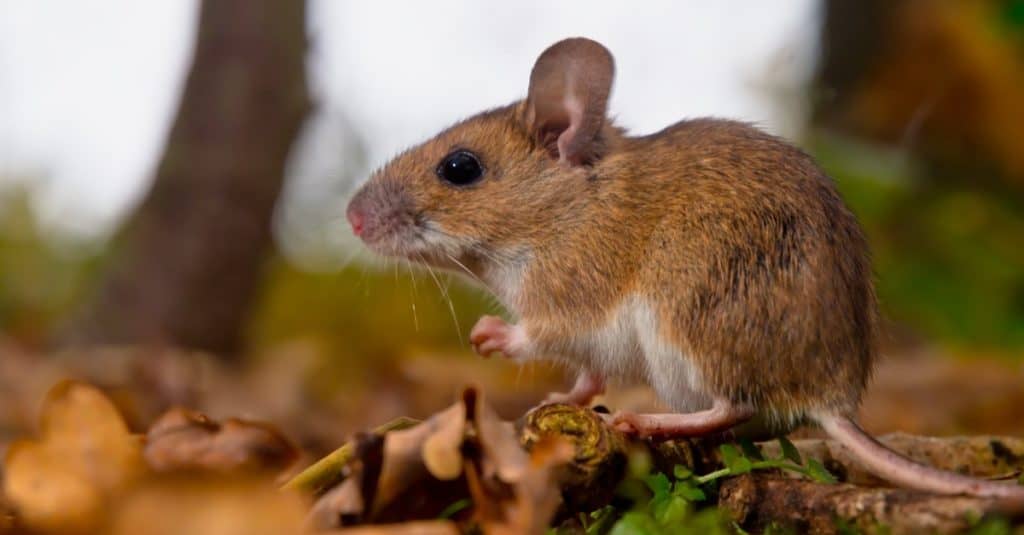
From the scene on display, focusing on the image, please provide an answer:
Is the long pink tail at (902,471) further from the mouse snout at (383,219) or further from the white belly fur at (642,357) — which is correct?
the mouse snout at (383,219)

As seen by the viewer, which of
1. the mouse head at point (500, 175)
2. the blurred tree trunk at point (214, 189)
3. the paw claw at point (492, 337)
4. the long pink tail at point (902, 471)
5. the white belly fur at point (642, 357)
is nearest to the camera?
the long pink tail at point (902, 471)

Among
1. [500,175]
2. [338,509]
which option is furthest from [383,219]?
[338,509]

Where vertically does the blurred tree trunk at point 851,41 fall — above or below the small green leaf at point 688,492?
above

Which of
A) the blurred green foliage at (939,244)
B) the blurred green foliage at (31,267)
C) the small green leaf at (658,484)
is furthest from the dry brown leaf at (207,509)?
the blurred green foliage at (31,267)

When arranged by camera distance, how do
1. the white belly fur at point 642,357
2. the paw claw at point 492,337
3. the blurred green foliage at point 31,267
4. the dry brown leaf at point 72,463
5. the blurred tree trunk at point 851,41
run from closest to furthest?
the dry brown leaf at point 72,463 < the white belly fur at point 642,357 < the paw claw at point 492,337 < the blurred green foliage at point 31,267 < the blurred tree trunk at point 851,41

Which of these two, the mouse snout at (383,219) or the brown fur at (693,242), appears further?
the mouse snout at (383,219)

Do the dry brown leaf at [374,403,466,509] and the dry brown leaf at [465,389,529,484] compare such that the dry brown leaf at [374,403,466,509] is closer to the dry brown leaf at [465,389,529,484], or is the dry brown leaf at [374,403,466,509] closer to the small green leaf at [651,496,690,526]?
the dry brown leaf at [465,389,529,484]

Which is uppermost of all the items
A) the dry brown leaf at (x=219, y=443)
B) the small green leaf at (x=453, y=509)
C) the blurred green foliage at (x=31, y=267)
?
the blurred green foliage at (x=31, y=267)

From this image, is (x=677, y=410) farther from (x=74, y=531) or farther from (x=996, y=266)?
(x=996, y=266)
